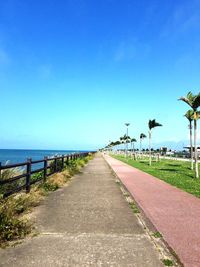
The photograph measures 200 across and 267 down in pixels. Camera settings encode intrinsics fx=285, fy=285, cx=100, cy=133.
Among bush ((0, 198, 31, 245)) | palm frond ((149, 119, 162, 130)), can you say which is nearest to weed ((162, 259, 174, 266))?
bush ((0, 198, 31, 245))

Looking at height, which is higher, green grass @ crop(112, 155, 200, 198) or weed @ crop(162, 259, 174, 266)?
green grass @ crop(112, 155, 200, 198)

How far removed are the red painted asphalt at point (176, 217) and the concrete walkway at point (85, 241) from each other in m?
0.45

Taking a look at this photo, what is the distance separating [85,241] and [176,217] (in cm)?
288

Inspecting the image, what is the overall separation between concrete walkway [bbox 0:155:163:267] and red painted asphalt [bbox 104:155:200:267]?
0.45 meters

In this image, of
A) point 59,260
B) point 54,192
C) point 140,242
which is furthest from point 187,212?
point 54,192

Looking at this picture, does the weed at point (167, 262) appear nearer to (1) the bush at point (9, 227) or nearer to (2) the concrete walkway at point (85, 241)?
(2) the concrete walkway at point (85, 241)

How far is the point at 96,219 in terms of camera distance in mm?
6754

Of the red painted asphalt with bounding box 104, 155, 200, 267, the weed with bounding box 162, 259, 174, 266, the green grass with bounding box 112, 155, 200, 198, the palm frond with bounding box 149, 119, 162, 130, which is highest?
the palm frond with bounding box 149, 119, 162, 130

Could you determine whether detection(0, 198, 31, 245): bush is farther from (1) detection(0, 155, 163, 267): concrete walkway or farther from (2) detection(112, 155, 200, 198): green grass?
(2) detection(112, 155, 200, 198): green grass

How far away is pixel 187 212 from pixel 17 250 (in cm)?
474

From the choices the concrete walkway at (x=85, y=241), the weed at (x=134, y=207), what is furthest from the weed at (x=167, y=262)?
the weed at (x=134, y=207)

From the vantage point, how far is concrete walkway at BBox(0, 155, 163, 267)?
4.21m

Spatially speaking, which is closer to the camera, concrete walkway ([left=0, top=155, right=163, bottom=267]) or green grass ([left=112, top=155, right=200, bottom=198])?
concrete walkway ([left=0, top=155, right=163, bottom=267])

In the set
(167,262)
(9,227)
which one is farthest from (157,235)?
(9,227)
